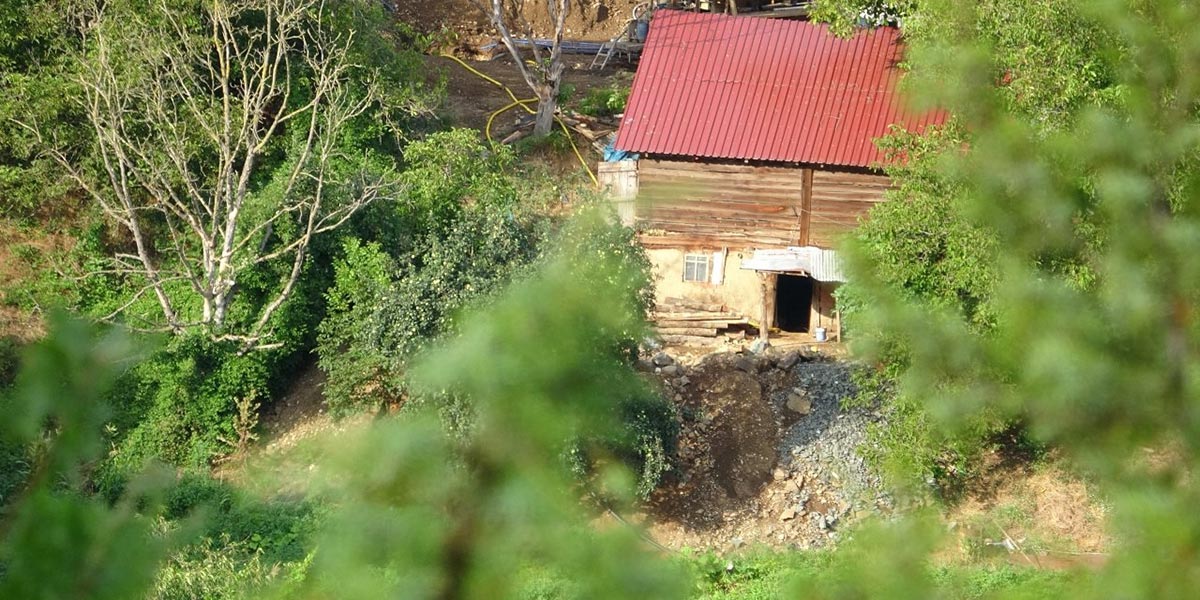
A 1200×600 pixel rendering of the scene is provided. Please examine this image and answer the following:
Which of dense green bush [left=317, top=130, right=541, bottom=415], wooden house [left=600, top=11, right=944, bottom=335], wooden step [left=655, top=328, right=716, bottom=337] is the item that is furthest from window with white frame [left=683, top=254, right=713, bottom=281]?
dense green bush [left=317, top=130, right=541, bottom=415]

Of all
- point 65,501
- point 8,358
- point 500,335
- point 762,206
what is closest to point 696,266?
point 762,206

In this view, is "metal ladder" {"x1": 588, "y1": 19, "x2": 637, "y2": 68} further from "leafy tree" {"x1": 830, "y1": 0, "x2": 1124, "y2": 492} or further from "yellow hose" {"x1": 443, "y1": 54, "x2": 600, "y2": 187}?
"leafy tree" {"x1": 830, "y1": 0, "x2": 1124, "y2": 492}

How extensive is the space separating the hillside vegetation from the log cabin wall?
1.66 m

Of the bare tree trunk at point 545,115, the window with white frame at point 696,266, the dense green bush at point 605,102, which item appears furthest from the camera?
the dense green bush at point 605,102

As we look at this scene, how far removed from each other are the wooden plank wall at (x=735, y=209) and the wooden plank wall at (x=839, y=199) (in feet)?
0.59

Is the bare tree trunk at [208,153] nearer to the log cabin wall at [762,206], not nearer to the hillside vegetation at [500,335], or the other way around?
the hillside vegetation at [500,335]

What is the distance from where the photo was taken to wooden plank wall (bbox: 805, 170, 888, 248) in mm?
13172

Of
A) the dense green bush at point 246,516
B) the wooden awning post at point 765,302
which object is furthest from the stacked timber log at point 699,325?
the dense green bush at point 246,516

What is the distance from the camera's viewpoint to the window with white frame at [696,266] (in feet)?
45.2

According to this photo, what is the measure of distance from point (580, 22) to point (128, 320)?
35.6ft

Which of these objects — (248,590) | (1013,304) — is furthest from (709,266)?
(1013,304)

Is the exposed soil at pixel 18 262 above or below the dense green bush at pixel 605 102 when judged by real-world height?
below

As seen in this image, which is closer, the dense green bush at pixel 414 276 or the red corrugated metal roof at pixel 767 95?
the dense green bush at pixel 414 276

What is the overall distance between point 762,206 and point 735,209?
31 centimetres
